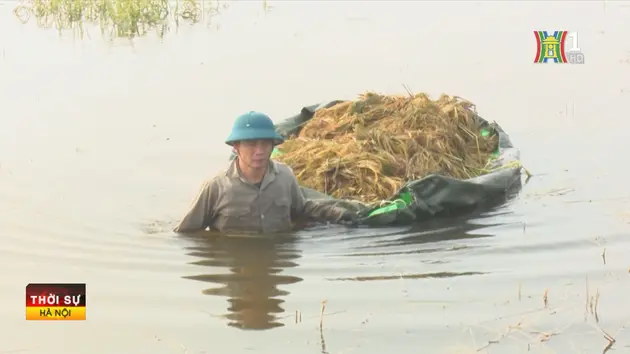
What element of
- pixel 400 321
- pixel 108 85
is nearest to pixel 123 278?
pixel 400 321

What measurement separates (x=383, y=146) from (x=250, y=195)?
5.34ft

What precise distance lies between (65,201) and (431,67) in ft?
19.3

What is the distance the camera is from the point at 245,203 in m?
6.18

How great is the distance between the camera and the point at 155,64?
12320 mm

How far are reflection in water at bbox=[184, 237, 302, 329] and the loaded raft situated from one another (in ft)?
2.16

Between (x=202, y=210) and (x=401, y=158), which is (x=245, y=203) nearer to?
(x=202, y=210)

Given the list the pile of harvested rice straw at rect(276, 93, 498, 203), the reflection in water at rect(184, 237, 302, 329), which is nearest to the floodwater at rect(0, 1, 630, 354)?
the reflection in water at rect(184, 237, 302, 329)

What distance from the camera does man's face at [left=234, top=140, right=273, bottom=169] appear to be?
591 cm

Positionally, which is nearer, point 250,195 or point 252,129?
point 252,129

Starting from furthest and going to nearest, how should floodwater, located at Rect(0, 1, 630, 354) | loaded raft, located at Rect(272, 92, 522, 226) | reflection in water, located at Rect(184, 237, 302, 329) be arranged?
1. loaded raft, located at Rect(272, 92, 522, 226)
2. reflection in water, located at Rect(184, 237, 302, 329)
3. floodwater, located at Rect(0, 1, 630, 354)

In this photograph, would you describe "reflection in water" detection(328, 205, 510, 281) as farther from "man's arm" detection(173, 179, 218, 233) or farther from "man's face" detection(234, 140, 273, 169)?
"man's arm" detection(173, 179, 218, 233)

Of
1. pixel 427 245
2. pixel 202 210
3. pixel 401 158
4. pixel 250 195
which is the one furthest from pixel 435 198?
pixel 202 210

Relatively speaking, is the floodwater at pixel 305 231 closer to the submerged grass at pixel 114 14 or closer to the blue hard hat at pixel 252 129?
the submerged grass at pixel 114 14


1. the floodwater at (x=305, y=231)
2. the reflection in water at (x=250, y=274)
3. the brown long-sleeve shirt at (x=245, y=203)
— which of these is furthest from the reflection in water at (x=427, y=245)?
the brown long-sleeve shirt at (x=245, y=203)
